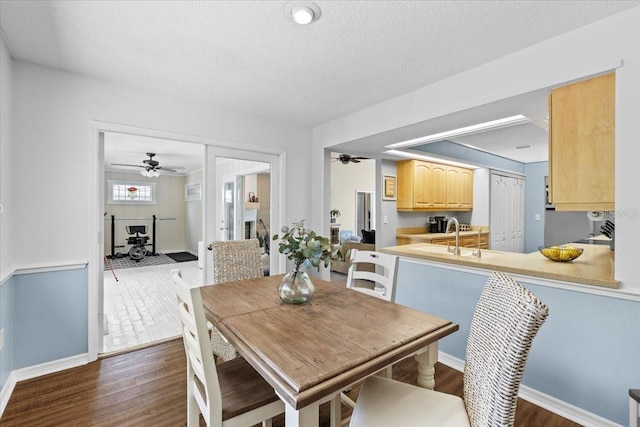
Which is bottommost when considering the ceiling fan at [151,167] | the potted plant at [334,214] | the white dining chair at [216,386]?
the white dining chair at [216,386]

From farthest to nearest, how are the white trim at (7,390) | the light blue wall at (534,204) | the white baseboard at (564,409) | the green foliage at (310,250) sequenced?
the light blue wall at (534,204) < the white trim at (7,390) < the white baseboard at (564,409) < the green foliage at (310,250)

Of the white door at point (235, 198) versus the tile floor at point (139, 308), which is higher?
the white door at point (235, 198)

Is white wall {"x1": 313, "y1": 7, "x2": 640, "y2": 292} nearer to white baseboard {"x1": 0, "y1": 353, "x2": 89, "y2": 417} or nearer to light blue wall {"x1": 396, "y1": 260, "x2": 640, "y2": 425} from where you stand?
light blue wall {"x1": 396, "y1": 260, "x2": 640, "y2": 425}

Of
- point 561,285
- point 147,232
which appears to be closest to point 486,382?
point 561,285

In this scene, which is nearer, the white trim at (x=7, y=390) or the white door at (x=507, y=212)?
the white trim at (x=7, y=390)

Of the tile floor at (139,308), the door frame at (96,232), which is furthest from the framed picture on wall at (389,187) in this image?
the door frame at (96,232)

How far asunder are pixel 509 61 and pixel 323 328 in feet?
7.33

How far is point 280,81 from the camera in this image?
2.62 meters

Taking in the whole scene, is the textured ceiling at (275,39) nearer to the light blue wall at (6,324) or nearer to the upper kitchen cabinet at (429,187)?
the light blue wall at (6,324)

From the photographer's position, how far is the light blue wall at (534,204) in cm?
651

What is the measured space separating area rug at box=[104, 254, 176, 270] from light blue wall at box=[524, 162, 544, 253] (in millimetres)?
8233

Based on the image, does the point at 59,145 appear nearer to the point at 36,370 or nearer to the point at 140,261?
the point at 36,370

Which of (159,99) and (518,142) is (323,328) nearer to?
(159,99)

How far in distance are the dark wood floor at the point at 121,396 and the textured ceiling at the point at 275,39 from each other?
7.91 feet
